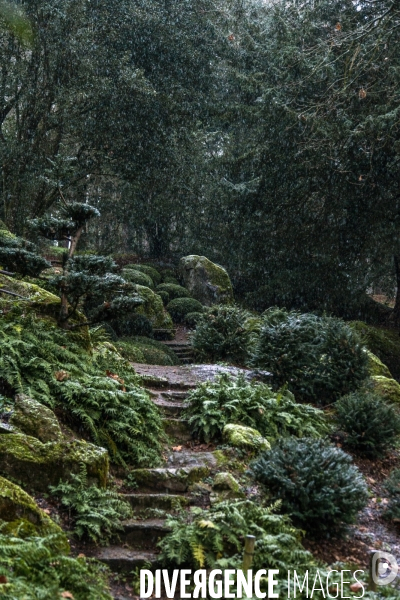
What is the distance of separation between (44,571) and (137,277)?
595 inches

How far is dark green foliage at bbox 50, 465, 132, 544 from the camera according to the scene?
4480 millimetres

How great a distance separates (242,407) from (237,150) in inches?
627

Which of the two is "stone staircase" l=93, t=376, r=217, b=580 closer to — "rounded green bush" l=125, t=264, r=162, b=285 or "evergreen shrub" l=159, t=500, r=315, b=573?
"evergreen shrub" l=159, t=500, r=315, b=573

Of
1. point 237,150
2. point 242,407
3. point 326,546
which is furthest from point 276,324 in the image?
point 237,150

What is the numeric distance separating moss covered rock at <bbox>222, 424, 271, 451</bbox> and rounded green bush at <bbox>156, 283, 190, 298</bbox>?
11.9 meters

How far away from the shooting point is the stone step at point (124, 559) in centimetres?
431

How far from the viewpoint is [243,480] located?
19.1 feet

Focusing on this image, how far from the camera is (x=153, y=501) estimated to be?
17.0 feet

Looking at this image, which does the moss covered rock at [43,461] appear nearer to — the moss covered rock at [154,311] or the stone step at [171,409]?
the stone step at [171,409]

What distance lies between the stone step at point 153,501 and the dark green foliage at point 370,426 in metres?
2.88

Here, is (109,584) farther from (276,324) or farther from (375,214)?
(375,214)

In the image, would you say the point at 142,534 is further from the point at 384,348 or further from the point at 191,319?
the point at 384,348

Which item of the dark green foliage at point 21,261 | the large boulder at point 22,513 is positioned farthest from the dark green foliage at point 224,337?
the large boulder at point 22,513

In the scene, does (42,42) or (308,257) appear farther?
(308,257)
